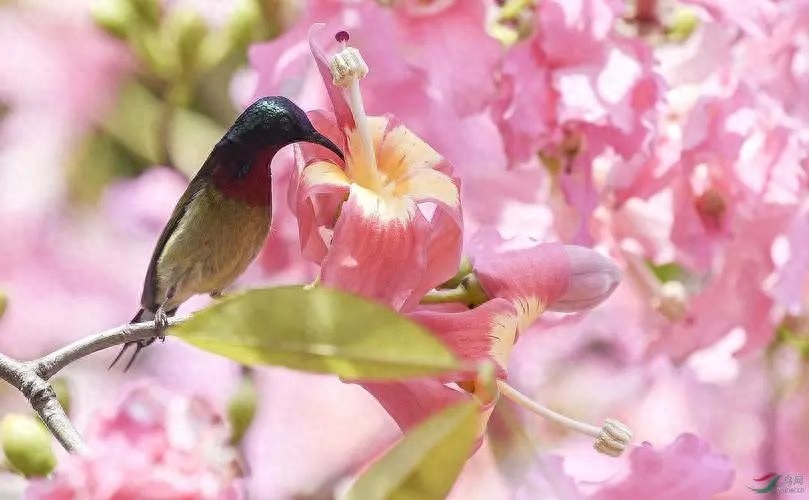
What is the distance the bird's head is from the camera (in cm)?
14

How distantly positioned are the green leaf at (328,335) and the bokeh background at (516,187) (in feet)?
0.36

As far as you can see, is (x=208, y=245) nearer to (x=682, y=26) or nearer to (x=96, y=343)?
(x=96, y=343)

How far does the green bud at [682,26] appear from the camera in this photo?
0.28m

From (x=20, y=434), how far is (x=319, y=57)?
0.27 ft

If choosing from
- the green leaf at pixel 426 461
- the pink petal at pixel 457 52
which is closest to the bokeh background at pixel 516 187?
the pink petal at pixel 457 52

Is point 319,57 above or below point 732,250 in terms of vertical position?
above

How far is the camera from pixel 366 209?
0.47 feet

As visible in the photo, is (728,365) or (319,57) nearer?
(319,57)

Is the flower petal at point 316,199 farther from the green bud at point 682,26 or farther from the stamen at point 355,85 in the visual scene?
the green bud at point 682,26

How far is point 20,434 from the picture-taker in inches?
6.8

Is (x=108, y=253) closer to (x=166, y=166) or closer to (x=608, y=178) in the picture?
(x=166, y=166)

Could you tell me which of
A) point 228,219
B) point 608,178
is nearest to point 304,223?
point 228,219

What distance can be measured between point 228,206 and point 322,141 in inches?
0.6

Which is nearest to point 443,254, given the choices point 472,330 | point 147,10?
point 472,330
